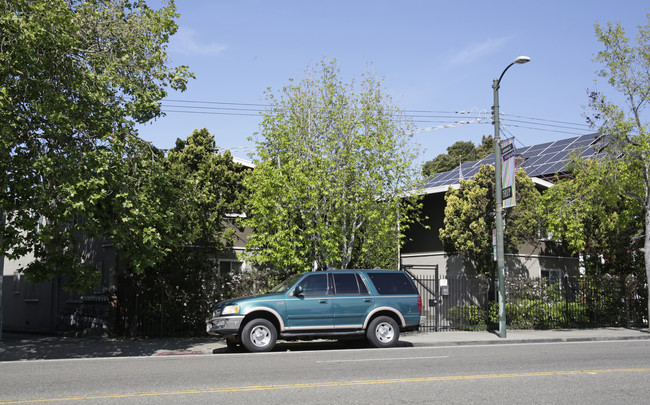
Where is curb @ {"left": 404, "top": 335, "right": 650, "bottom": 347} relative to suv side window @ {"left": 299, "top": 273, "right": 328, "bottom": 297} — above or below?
below

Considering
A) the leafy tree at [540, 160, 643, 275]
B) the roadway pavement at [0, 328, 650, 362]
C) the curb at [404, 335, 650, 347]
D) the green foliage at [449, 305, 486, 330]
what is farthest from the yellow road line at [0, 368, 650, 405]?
the leafy tree at [540, 160, 643, 275]

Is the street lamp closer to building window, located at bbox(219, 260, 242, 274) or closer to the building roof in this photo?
the building roof

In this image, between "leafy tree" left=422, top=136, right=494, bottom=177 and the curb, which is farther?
"leafy tree" left=422, top=136, right=494, bottom=177

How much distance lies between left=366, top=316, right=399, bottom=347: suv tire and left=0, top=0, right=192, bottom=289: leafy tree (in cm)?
556

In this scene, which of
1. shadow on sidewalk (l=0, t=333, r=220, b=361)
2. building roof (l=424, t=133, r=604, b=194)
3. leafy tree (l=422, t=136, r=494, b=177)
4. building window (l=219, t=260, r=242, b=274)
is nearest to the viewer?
shadow on sidewalk (l=0, t=333, r=220, b=361)

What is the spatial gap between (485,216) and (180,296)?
11566 mm

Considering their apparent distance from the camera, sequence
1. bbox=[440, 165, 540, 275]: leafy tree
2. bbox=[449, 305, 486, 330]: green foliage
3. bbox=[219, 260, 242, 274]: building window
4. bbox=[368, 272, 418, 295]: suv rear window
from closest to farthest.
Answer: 1. bbox=[368, 272, 418, 295]: suv rear window
2. bbox=[449, 305, 486, 330]: green foliage
3. bbox=[440, 165, 540, 275]: leafy tree
4. bbox=[219, 260, 242, 274]: building window

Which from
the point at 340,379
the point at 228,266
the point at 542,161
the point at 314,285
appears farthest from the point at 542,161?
the point at 340,379

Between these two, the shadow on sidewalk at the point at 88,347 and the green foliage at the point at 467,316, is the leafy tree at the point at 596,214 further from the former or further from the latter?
the shadow on sidewalk at the point at 88,347

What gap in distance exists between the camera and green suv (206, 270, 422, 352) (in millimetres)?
13984

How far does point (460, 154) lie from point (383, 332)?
53.1 m

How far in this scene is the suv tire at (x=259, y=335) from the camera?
13.9 meters

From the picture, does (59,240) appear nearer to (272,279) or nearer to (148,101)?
(148,101)

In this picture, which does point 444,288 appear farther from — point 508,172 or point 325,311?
point 325,311
